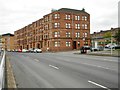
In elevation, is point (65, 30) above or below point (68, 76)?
above

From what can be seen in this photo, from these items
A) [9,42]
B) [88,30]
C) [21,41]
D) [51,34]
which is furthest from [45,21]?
[9,42]

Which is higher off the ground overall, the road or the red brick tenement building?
the red brick tenement building

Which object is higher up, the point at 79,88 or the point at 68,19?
the point at 68,19

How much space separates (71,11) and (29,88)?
3302 inches

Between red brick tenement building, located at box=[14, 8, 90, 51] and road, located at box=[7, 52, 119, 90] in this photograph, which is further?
red brick tenement building, located at box=[14, 8, 90, 51]

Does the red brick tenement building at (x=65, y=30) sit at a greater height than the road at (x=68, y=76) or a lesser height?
greater

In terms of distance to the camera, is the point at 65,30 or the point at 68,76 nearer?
the point at 68,76

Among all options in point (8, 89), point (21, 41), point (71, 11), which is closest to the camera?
point (8, 89)

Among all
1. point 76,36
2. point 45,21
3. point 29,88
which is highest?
point 45,21

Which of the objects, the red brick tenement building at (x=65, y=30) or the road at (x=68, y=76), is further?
the red brick tenement building at (x=65, y=30)

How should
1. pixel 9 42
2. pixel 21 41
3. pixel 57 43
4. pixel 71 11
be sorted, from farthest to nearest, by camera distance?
pixel 9 42
pixel 21 41
pixel 71 11
pixel 57 43

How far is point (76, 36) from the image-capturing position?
298 ft

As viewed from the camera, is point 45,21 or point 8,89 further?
point 45,21

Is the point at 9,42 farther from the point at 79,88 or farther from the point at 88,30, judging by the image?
the point at 79,88
